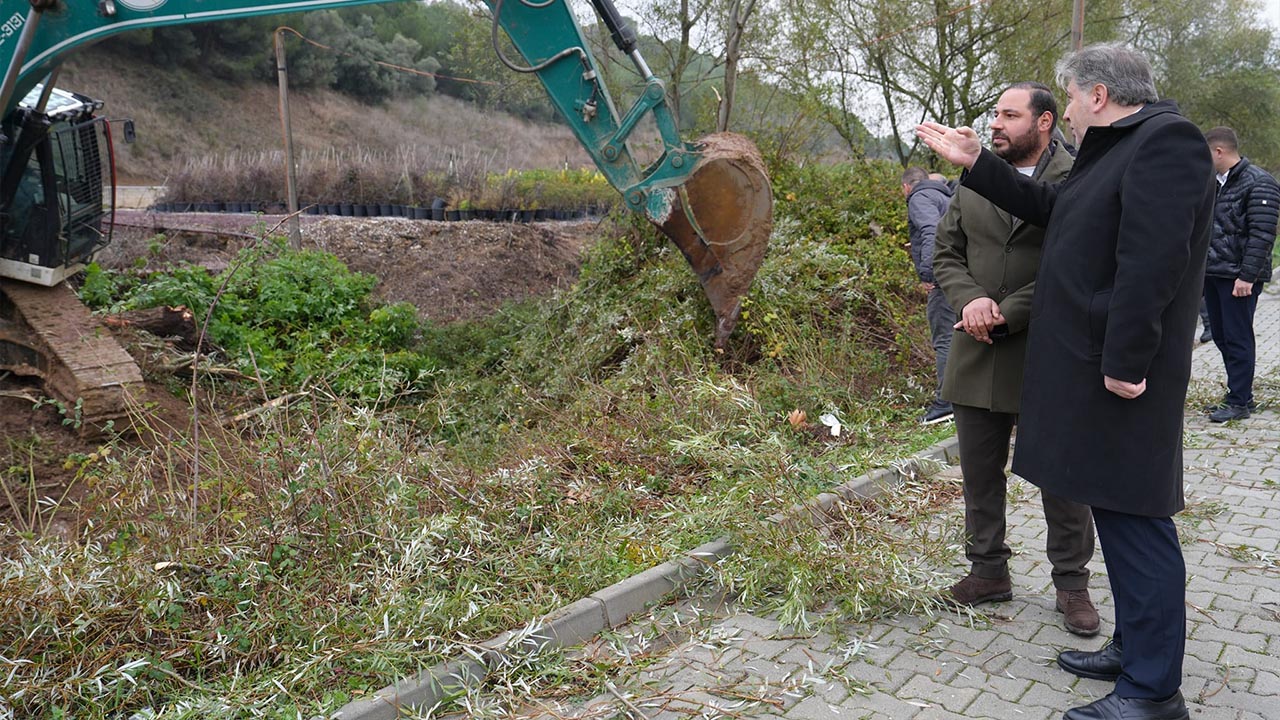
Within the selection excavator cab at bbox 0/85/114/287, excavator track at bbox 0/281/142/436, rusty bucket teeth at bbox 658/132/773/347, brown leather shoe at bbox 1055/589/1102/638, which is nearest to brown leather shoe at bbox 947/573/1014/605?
brown leather shoe at bbox 1055/589/1102/638

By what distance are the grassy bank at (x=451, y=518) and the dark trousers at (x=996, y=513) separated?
0.31 metres

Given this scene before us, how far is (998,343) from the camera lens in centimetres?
416

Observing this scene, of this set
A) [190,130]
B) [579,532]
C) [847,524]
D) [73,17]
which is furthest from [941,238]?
[190,130]

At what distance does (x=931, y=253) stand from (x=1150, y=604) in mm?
4072

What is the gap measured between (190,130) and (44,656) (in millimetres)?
37851

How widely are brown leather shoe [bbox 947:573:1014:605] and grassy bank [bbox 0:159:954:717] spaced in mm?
138

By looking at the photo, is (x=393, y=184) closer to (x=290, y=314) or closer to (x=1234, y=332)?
(x=290, y=314)

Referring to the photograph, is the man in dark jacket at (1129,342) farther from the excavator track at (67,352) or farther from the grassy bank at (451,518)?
the excavator track at (67,352)

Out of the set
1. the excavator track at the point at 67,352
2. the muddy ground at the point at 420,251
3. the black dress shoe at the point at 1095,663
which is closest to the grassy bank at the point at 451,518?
the excavator track at the point at 67,352

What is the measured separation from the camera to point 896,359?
27.7 feet

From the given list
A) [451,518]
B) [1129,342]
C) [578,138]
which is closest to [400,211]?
[578,138]

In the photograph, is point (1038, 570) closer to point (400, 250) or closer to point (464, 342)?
point (464, 342)

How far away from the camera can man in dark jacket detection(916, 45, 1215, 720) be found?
3.23 m

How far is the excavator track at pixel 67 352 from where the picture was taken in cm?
829
